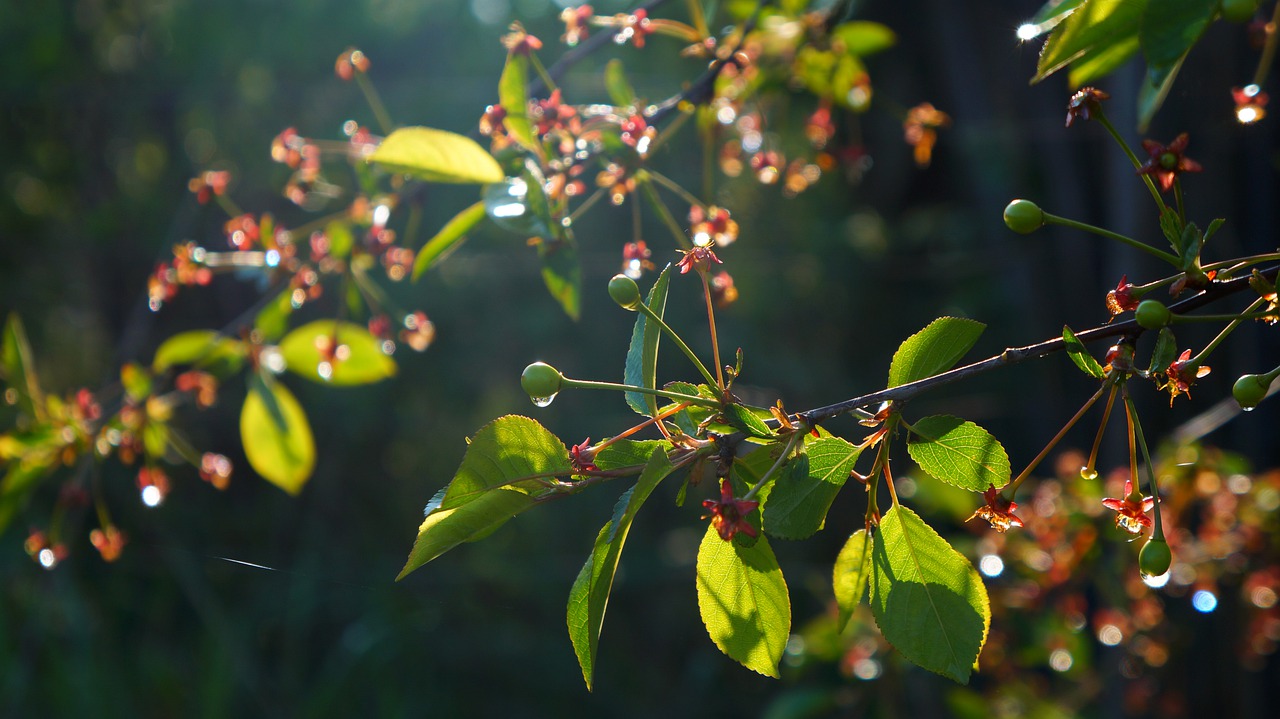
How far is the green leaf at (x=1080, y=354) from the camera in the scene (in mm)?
353

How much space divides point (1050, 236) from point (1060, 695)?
2.86ft

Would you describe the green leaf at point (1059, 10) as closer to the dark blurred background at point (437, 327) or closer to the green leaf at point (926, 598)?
the green leaf at point (926, 598)

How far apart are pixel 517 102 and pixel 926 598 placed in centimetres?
35

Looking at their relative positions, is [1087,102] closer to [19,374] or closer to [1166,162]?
[1166,162]

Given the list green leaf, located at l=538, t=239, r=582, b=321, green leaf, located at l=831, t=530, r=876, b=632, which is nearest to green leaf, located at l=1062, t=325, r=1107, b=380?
green leaf, located at l=831, t=530, r=876, b=632

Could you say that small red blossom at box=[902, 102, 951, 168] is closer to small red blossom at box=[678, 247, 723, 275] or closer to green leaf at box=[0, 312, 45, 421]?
small red blossom at box=[678, 247, 723, 275]

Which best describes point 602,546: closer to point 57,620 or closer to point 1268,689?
point 1268,689

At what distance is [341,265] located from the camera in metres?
0.72

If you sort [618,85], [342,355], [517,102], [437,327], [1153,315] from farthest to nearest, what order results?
[437,327]
[342,355]
[618,85]
[517,102]
[1153,315]

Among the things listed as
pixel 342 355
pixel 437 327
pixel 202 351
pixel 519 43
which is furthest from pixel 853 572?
pixel 437 327

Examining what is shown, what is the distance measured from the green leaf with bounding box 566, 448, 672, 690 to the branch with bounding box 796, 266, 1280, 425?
0.23 feet

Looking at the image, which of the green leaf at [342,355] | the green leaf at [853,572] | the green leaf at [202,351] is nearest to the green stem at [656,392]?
the green leaf at [853,572]

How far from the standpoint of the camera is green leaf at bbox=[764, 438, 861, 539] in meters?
0.38

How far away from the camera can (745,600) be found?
1.36 ft
